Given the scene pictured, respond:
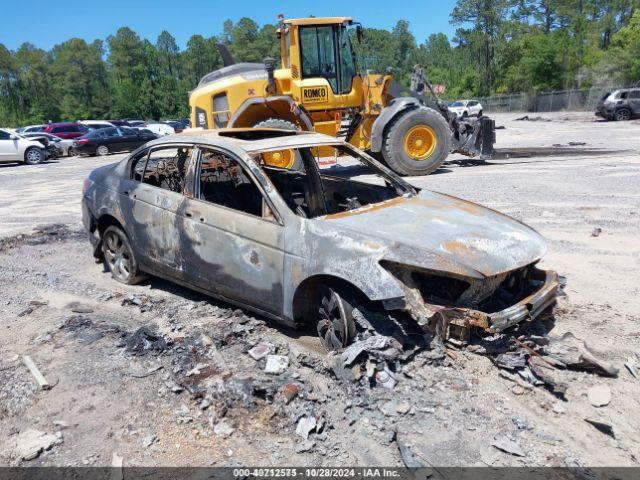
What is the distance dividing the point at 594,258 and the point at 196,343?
4.45 m

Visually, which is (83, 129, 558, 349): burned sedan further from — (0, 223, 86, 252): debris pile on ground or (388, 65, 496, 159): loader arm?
(388, 65, 496, 159): loader arm

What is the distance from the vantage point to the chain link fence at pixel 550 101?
141 ft

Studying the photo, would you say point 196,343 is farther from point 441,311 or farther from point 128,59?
point 128,59

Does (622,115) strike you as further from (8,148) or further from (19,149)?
(8,148)

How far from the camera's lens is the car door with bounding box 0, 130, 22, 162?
2069cm

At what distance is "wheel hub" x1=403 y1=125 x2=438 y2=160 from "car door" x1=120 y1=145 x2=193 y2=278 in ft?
24.2

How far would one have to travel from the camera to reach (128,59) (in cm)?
8606

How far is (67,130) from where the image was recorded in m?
27.5

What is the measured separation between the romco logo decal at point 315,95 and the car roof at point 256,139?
20.9 ft

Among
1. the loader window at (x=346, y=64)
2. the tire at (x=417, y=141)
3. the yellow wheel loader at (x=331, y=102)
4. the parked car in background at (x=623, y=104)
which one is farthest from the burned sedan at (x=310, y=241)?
the parked car in background at (x=623, y=104)

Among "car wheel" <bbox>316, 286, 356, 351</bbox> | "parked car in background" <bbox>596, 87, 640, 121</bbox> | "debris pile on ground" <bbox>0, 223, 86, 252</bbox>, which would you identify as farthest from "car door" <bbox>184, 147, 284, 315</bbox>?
"parked car in background" <bbox>596, 87, 640, 121</bbox>

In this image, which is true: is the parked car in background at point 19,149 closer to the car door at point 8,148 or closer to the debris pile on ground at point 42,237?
the car door at point 8,148

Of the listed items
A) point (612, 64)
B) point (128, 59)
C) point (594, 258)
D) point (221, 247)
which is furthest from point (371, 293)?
point (128, 59)

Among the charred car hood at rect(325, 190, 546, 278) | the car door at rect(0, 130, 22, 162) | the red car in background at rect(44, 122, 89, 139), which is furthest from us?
the red car in background at rect(44, 122, 89, 139)
